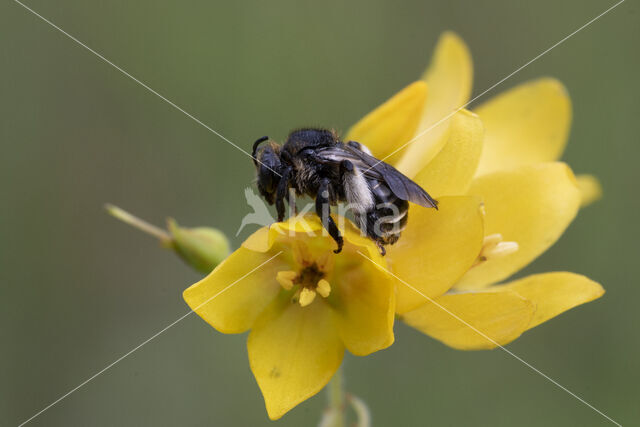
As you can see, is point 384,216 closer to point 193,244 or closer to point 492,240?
point 492,240

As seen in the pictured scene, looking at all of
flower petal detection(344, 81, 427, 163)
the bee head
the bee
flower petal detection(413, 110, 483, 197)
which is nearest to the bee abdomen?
the bee

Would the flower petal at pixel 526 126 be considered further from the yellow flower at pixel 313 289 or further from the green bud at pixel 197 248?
the green bud at pixel 197 248

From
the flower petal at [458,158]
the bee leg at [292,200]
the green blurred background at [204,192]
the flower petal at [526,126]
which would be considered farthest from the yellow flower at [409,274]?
the green blurred background at [204,192]

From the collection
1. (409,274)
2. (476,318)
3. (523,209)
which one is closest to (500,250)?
(523,209)

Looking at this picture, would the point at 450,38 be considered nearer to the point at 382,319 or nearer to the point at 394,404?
the point at 382,319

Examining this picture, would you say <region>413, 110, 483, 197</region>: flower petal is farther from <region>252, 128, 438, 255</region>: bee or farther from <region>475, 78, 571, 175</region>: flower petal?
<region>475, 78, 571, 175</region>: flower petal

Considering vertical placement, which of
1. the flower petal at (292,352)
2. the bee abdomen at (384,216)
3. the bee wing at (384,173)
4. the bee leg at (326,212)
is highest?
the bee wing at (384,173)
